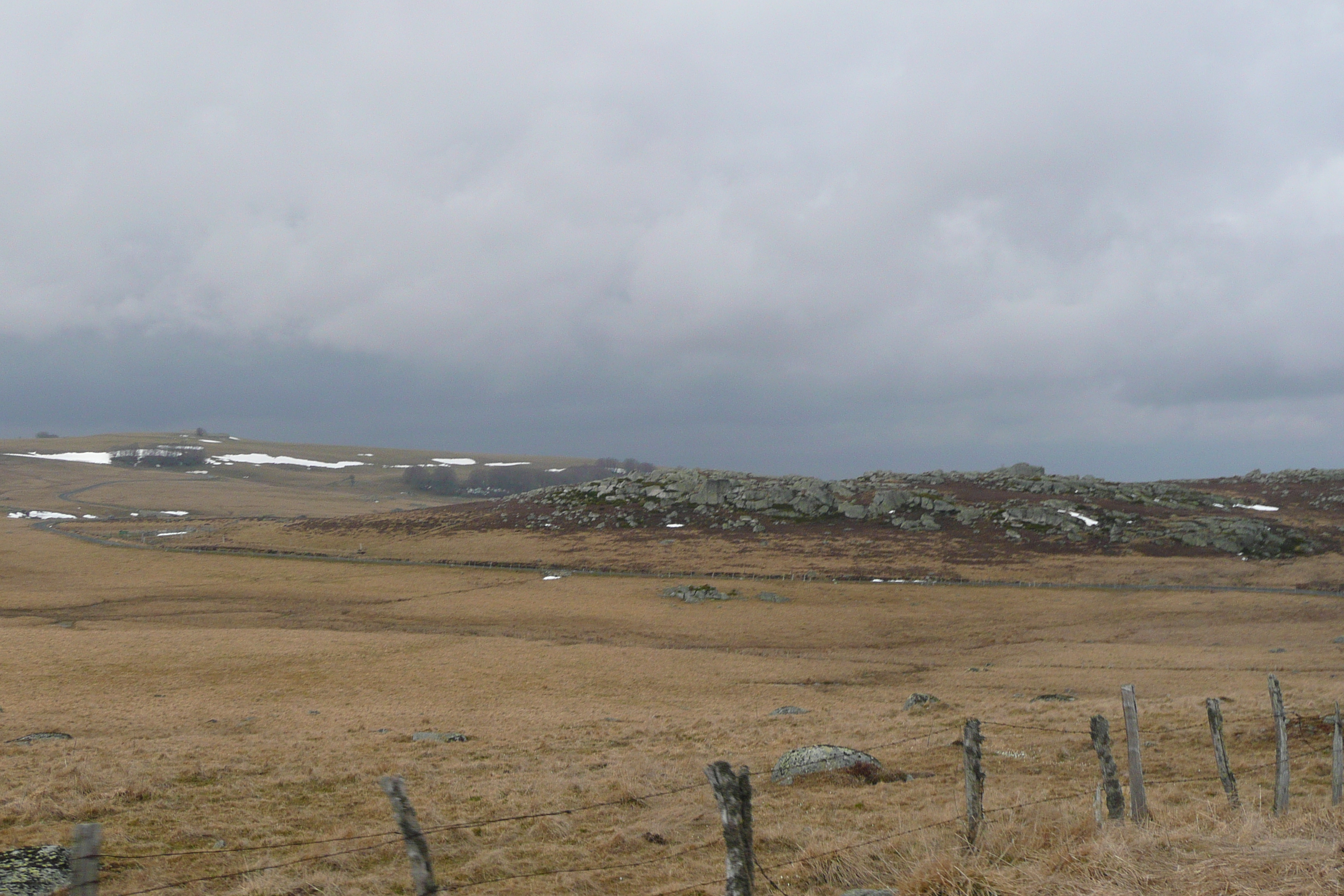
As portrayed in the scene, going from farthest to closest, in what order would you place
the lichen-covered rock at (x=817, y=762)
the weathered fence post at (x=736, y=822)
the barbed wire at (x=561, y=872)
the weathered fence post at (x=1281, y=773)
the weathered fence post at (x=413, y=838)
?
the lichen-covered rock at (x=817, y=762) → the weathered fence post at (x=1281, y=773) → the barbed wire at (x=561, y=872) → the weathered fence post at (x=736, y=822) → the weathered fence post at (x=413, y=838)

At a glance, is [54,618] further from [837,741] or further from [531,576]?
[837,741]

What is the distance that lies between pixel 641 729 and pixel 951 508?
3698 inches

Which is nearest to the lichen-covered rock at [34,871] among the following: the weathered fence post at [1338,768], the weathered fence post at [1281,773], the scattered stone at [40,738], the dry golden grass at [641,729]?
the dry golden grass at [641,729]

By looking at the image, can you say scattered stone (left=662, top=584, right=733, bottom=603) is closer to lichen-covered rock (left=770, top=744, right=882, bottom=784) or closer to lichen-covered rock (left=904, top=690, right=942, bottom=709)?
lichen-covered rock (left=904, top=690, right=942, bottom=709)

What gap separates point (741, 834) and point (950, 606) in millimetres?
61309

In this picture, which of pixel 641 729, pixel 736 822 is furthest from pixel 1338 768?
pixel 641 729

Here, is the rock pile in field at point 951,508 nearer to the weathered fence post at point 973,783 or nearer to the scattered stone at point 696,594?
the scattered stone at point 696,594

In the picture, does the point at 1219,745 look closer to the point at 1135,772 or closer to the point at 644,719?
the point at 1135,772

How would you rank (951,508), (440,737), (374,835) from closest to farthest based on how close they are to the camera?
(374,835), (440,737), (951,508)

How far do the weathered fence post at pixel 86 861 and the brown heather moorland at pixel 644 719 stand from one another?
4.33 meters

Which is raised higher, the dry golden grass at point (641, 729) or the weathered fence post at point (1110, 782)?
the weathered fence post at point (1110, 782)

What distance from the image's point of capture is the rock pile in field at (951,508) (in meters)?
95.6

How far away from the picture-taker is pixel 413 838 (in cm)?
790

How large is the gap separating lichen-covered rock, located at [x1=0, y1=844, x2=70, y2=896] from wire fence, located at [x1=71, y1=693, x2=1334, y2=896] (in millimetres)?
552
